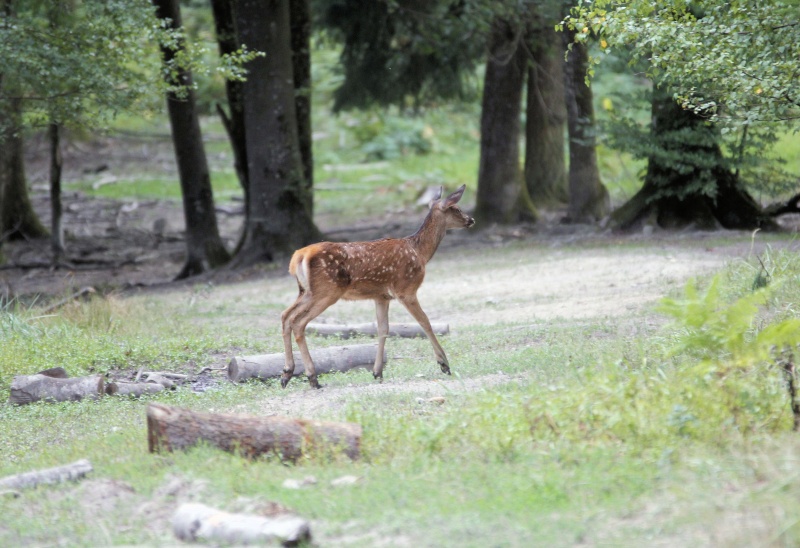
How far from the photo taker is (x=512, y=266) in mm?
17328

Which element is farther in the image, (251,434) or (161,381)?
(161,381)

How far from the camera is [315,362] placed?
1005cm

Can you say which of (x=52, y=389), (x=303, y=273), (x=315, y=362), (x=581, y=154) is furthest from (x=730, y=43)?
(x=581, y=154)

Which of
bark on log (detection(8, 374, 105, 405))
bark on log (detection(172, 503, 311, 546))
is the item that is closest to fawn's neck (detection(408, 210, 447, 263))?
bark on log (detection(8, 374, 105, 405))

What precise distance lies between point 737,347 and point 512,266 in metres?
10.6

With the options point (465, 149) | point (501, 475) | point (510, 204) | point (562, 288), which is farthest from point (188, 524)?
point (465, 149)

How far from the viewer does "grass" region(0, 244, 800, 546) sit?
5148 mm

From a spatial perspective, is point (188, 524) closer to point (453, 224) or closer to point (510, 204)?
point (453, 224)

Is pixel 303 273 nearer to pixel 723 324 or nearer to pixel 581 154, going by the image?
pixel 723 324

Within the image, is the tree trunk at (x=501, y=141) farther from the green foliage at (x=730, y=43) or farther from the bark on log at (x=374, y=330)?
the green foliage at (x=730, y=43)

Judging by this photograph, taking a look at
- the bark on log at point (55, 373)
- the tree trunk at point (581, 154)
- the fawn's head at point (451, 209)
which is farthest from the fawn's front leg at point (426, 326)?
the tree trunk at point (581, 154)

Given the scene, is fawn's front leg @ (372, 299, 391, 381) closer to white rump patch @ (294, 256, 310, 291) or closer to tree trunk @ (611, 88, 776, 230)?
white rump patch @ (294, 256, 310, 291)

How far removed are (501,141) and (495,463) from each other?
1644 cm

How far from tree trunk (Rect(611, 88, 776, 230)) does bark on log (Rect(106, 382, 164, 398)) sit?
10811 millimetres
